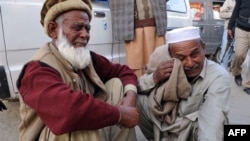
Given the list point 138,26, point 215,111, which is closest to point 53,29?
point 215,111

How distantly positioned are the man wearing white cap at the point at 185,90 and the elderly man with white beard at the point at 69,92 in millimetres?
236

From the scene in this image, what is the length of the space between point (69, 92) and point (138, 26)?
107 inches

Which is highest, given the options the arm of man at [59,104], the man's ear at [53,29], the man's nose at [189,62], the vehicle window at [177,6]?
the vehicle window at [177,6]

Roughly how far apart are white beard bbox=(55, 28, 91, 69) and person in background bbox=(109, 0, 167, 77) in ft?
6.84

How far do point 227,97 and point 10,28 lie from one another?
1.93 metres

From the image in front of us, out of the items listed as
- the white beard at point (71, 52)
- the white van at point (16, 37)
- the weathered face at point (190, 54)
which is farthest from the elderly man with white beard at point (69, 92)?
the white van at point (16, 37)

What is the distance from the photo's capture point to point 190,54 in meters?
2.36

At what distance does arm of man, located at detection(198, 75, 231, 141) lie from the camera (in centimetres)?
212

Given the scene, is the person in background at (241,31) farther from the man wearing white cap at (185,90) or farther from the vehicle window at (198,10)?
the man wearing white cap at (185,90)

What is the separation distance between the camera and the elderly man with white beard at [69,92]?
1.81 meters

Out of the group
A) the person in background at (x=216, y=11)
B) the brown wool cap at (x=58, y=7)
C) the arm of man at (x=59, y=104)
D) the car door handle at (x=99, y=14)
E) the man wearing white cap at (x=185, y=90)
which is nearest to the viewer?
the arm of man at (x=59, y=104)

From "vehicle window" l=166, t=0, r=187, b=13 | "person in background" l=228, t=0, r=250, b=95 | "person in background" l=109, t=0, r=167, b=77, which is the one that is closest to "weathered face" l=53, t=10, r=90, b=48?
"person in background" l=109, t=0, r=167, b=77

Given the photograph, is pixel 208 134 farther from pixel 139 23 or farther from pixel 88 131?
pixel 139 23

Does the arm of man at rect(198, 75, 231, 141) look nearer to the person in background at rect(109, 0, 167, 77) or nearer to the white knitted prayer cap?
the white knitted prayer cap
